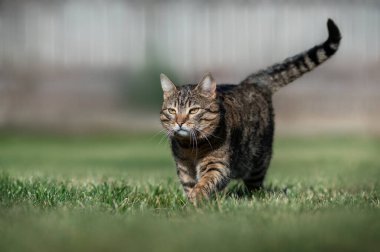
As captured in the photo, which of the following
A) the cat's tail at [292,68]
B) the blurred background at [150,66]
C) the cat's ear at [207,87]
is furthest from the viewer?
the blurred background at [150,66]

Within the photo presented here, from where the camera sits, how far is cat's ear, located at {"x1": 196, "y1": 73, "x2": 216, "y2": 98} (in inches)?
188

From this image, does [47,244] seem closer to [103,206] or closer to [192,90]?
[103,206]

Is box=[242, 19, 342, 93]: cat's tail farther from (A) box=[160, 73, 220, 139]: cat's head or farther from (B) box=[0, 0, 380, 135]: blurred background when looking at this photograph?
(B) box=[0, 0, 380, 135]: blurred background

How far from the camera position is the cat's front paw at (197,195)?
13.9ft

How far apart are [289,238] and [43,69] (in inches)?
373

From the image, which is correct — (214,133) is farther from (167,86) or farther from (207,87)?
(167,86)

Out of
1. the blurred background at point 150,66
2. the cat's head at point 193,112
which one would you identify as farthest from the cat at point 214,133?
the blurred background at point 150,66

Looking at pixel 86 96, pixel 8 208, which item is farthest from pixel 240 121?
pixel 86 96

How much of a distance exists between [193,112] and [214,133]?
7.4 inches

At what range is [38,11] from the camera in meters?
12.1

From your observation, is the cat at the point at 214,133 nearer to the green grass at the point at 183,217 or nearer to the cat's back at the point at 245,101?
the cat's back at the point at 245,101

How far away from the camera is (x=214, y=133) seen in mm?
A: 4727

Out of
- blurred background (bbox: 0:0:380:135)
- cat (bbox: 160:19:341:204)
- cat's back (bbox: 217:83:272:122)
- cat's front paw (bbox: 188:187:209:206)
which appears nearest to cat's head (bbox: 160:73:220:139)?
cat (bbox: 160:19:341:204)

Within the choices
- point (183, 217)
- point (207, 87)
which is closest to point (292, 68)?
point (207, 87)
